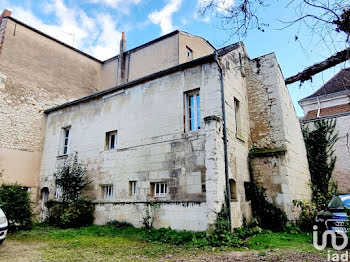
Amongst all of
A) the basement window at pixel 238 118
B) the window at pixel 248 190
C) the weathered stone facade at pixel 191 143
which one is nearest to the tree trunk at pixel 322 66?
the weathered stone facade at pixel 191 143

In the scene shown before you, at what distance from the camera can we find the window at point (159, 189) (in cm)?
821

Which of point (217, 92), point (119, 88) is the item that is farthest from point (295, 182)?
point (119, 88)

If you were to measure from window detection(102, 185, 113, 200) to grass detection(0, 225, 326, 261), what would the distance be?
1352 millimetres

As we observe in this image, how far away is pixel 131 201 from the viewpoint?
8648mm

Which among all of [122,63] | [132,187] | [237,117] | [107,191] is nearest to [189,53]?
[122,63]

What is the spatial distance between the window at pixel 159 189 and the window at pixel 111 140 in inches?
101

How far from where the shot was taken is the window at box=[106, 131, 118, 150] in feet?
33.2

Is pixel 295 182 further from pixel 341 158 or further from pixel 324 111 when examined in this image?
pixel 324 111

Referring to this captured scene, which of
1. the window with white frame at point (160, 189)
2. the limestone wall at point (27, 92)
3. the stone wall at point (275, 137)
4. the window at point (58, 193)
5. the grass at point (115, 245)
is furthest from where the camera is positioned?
the limestone wall at point (27, 92)

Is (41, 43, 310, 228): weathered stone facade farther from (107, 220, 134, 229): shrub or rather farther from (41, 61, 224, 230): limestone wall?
(107, 220, 134, 229): shrub

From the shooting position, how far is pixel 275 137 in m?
9.25

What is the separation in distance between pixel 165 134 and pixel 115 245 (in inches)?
146

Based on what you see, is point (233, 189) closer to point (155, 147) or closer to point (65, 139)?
point (155, 147)

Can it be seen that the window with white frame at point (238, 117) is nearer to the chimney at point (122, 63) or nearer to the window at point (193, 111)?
the window at point (193, 111)
